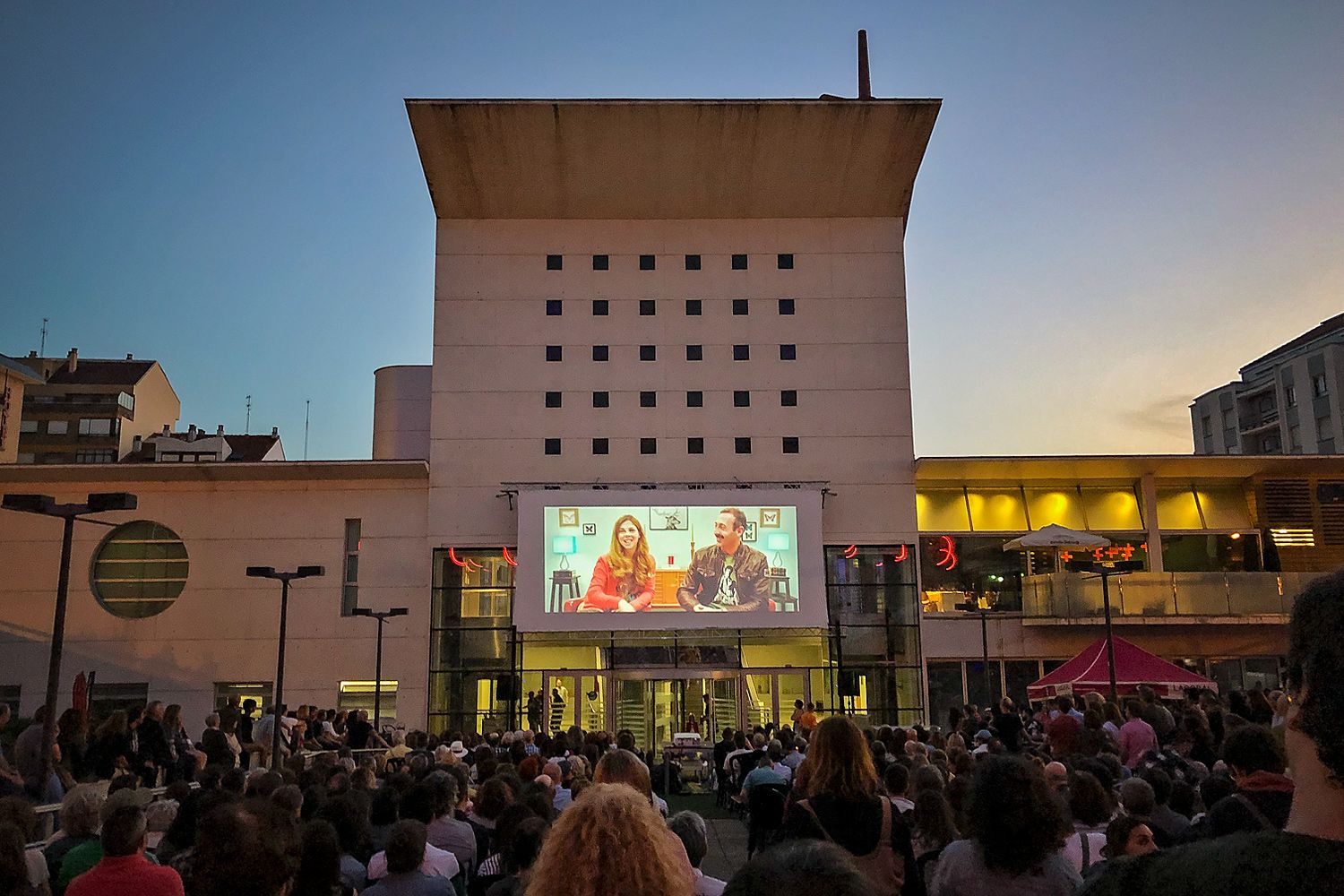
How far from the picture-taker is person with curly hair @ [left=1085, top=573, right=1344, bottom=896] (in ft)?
4.98

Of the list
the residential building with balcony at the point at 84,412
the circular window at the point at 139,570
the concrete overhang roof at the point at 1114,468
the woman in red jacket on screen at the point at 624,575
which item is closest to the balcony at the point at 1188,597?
the concrete overhang roof at the point at 1114,468

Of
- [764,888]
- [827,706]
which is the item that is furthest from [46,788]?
[827,706]

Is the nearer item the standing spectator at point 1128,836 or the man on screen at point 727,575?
the standing spectator at point 1128,836

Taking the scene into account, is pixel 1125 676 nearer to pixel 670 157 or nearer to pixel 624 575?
pixel 624 575

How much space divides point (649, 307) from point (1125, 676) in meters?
17.2

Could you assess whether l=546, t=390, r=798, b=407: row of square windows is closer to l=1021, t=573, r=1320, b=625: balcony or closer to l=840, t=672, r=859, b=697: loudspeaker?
l=840, t=672, r=859, b=697: loudspeaker

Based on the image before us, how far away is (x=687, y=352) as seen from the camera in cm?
3284

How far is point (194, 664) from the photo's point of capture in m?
30.5

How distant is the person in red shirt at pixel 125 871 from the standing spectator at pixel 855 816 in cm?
270

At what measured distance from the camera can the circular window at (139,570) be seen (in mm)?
31047

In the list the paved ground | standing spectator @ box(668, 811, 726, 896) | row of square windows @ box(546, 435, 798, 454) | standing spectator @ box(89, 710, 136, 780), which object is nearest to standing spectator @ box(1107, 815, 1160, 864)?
standing spectator @ box(668, 811, 726, 896)

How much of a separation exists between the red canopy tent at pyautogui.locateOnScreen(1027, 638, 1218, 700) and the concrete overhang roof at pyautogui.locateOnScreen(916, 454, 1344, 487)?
11216 mm

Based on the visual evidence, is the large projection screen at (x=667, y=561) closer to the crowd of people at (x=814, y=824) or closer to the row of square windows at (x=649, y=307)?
the row of square windows at (x=649, y=307)

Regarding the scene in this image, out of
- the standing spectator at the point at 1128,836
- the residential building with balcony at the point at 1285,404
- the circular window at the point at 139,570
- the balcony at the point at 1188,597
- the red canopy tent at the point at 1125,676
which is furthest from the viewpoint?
the residential building with balcony at the point at 1285,404
